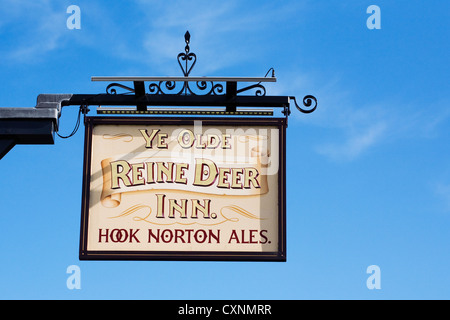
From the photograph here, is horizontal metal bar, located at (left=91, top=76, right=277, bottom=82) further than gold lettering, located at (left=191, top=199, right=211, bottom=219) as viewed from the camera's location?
Yes

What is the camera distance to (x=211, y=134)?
10.8m

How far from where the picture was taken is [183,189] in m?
10.8

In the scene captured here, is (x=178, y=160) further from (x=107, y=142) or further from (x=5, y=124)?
(x=5, y=124)

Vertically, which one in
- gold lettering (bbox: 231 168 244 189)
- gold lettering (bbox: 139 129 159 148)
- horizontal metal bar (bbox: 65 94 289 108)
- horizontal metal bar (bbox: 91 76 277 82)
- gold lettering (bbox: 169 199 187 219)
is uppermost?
horizontal metal bar (bbox: 91 76 277 82)

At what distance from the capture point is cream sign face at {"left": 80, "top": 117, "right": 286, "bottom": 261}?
1048cm

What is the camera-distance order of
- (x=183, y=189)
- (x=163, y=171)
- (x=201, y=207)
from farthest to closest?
(x=163, y=171) → (x=183, y=189) → (x=201, y=207)

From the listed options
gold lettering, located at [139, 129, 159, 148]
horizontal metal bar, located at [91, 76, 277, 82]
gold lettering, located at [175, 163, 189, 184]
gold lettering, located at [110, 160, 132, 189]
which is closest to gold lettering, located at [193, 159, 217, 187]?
gold lettering, located at [175, 163, 189, 184]

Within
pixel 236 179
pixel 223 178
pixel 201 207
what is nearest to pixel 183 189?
pixel 201 207

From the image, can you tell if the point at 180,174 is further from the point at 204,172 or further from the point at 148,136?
the point at 148,136

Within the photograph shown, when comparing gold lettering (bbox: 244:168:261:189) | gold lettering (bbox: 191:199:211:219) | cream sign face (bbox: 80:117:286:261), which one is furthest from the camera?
gold lettering (bbox: 244:168:261:189)

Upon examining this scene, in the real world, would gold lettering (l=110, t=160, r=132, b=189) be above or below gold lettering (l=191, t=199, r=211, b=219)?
above

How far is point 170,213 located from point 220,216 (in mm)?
559

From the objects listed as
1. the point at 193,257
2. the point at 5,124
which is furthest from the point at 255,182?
the point at 5,124

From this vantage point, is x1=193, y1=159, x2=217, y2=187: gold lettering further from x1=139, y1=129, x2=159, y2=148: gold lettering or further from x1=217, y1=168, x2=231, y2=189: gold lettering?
x1=139, y1=129, x2=159, y2=148: gold lettering
